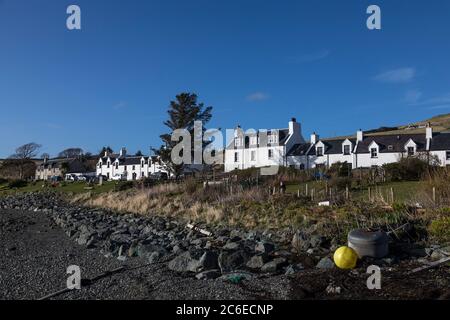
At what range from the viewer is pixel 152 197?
26203 mm

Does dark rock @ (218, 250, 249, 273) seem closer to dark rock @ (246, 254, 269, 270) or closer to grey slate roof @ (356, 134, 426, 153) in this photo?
dark rock @ (246, 254, 269, 270)

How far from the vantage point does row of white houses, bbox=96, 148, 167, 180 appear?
72.9 meters

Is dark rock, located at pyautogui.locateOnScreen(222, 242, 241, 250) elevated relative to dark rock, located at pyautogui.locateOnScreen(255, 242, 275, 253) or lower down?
lower down

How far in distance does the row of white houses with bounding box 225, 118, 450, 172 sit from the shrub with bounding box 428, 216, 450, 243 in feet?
107

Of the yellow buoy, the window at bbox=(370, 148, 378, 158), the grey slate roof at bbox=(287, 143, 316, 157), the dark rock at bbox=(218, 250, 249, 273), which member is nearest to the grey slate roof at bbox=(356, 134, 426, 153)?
the window at bbox=(370, 148, 378, 158)

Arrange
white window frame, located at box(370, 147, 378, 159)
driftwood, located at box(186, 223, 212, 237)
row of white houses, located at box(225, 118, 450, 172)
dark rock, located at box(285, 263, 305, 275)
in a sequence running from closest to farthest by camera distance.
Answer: dark rock, located at box(285, 263, 305, 275) < driftwood, located at box(186, 223, 212, 237) < row of white houses, located at box(225, 118, 450, 172) < white window frame, located at box(370, 147, 378, 159)

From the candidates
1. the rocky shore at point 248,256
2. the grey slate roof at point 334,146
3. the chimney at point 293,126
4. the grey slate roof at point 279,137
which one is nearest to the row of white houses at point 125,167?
the grey slate roof at point 279,137

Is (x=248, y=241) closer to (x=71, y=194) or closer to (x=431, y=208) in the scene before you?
(x=431, y=208)

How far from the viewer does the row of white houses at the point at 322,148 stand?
148ft

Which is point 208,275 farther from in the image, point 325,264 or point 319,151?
point 319,151

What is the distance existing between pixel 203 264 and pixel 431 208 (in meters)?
6.96

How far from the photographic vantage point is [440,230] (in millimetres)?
10180

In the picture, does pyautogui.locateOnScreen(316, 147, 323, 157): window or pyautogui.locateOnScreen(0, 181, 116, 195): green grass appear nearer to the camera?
pyautogui.locateOnScreen(0, 181, 116, 195): green grass
